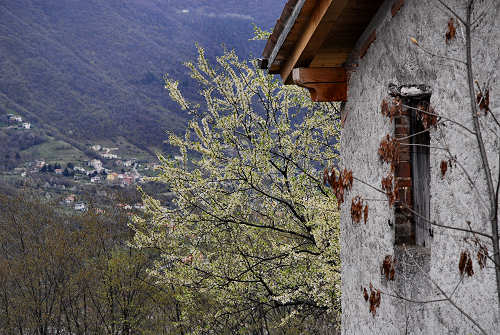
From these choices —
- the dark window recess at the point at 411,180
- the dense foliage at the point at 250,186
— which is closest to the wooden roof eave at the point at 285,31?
the dark window recess at the point at 411,180

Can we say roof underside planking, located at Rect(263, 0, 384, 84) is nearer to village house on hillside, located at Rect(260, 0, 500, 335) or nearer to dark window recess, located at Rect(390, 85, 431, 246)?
village house on hillside, located at Rect(260, 0, 500, 335)

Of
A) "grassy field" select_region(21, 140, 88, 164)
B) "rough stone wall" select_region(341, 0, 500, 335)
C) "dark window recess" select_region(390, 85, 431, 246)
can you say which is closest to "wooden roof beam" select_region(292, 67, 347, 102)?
"rough stone wall" select_region(341, 0, 500, 335)

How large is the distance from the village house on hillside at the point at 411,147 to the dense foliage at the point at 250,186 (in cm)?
404

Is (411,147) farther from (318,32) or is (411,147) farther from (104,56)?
(104,56)

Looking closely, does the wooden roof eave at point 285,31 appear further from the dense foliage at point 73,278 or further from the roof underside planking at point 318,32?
the dense foliage at point 73,278

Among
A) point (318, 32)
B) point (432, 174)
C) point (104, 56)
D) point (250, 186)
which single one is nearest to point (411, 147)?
point (432, 174)

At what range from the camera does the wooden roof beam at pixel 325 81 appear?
12.1 ft

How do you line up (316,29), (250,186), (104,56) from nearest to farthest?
(316,29) → (250,186) → (104,56)

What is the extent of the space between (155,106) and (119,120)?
1407 cm

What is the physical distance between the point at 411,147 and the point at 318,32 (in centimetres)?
94

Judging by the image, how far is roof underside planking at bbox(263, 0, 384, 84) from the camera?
3009 mm

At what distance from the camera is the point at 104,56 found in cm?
16075

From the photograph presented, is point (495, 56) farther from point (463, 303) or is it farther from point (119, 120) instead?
point (119, 120)

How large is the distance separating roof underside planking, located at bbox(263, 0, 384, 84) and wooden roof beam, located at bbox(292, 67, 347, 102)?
57mm
